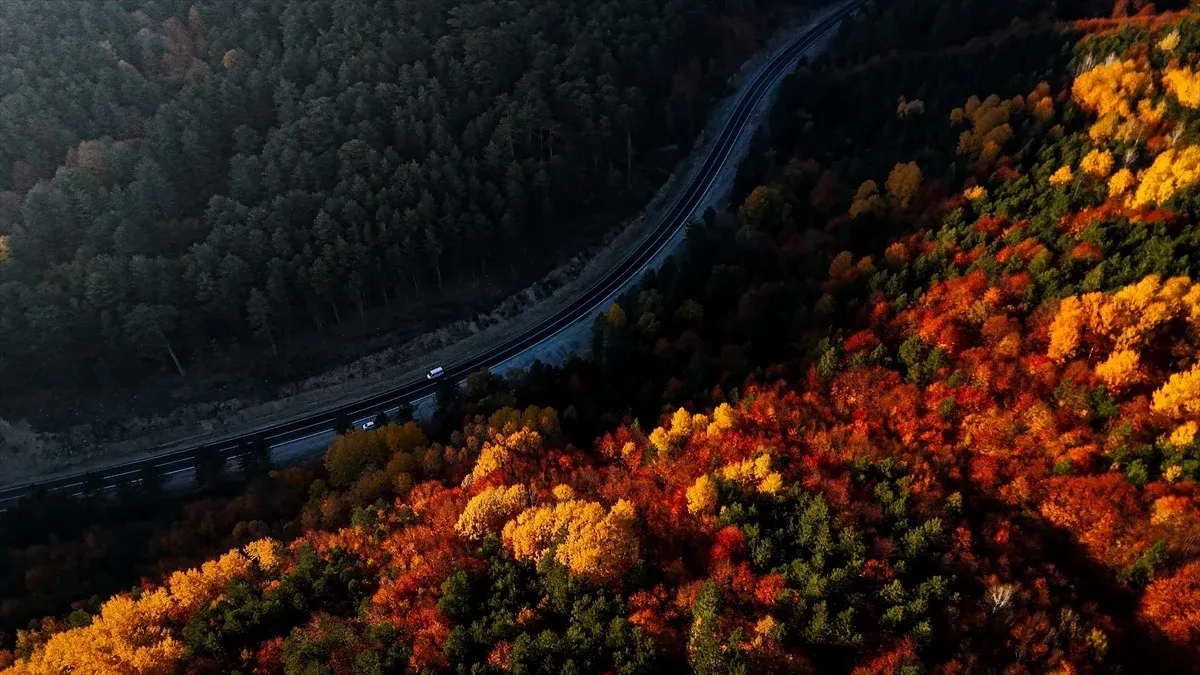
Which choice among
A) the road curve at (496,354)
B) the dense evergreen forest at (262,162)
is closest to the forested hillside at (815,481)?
the road curve at (496,354)

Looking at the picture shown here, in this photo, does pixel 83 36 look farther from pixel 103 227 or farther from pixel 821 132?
pixel 821 132

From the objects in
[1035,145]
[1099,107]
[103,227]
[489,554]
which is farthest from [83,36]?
[1099,107]

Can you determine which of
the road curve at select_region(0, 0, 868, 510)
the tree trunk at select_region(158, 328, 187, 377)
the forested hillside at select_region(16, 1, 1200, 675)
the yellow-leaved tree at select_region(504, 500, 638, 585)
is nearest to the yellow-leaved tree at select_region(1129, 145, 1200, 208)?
the forested hillside at select_region(16, 1, 1200, 675)

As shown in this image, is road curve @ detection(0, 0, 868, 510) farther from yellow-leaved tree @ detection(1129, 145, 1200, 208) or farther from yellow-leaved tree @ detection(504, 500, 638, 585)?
yellow-leaved tree @ detection(1129, 145, 1200, 208)

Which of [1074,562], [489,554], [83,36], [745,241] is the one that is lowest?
[1074,562]

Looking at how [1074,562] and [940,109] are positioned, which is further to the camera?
[940,109]

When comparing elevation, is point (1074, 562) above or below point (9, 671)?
below

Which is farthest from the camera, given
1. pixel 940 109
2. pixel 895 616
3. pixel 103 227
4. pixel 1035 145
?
pixel 940 109
